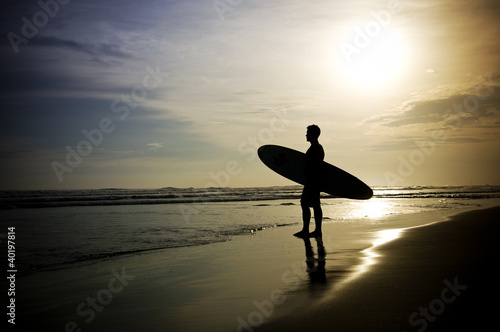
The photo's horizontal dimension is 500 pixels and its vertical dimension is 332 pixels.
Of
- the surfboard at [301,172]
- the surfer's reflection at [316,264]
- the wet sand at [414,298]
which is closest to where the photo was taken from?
the wet sand at [414,298]

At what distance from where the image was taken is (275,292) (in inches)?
153

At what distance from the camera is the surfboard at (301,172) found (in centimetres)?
1026

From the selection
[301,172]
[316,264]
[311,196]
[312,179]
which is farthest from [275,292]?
[301,172]

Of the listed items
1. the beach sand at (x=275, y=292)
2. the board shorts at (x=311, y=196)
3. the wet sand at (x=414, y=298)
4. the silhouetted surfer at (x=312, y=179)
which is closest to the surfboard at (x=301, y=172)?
the silhouetted surfer at (x=312, y=179)

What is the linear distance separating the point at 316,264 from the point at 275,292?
1452 millimetres

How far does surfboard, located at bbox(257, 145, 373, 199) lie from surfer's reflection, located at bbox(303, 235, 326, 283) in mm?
2965

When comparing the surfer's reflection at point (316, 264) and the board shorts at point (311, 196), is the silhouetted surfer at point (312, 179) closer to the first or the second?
the board shorts at point (311, 196)

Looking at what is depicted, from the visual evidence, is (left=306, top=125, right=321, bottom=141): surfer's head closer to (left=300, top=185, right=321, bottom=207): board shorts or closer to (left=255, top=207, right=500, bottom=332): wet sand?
(left=300, top=185, right=321, bottom=207): board shorts

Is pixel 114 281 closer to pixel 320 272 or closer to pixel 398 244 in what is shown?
pixel 320 272

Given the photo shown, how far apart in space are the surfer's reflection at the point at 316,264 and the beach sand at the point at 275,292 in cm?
6

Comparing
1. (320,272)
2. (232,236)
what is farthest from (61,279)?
(232,236)

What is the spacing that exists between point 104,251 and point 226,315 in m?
4.40

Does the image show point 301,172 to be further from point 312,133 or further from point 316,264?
point 316,264

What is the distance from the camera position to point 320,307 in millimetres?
3232
